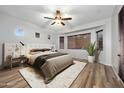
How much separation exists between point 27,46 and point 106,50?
3.90 m

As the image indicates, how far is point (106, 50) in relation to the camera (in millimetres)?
4570

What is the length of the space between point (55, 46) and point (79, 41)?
1.77 meters

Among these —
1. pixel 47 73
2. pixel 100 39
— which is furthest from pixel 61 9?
pixel 100 39

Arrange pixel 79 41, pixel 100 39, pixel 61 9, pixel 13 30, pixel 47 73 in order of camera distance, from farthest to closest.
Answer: pixel 79 41
pixel 100 39
pixel 13 30
pixel 61 9
pixel 47 73

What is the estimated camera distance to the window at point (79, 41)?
6.31m

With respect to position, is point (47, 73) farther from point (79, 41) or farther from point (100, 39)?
point (79, 41)

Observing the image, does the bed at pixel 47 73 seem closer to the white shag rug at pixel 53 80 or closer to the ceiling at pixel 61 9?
the white shag rug at pixel 53 80

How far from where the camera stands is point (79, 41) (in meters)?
6.74

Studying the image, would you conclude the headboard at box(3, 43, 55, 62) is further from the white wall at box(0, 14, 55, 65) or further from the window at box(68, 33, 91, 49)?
the window at box(68, 33, 91, 49)

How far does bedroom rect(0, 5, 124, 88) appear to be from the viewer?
2.81m

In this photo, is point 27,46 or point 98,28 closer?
point 27,46

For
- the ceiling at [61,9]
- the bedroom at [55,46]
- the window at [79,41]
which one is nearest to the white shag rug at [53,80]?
the bedroom at [55,46]
